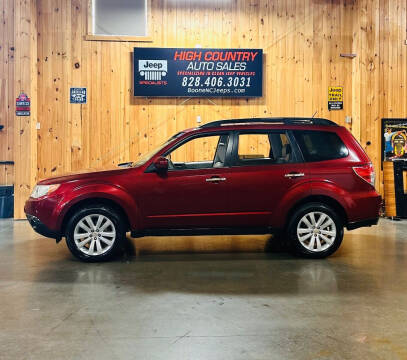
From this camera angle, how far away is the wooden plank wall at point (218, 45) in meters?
9.72

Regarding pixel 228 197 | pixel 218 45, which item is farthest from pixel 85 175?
pixel 218 45

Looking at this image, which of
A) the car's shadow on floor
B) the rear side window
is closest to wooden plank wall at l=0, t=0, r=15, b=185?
the car's shadow on floor

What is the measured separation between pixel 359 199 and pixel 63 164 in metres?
6.01

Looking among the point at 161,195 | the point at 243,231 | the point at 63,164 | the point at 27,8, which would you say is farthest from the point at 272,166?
the point at 27,8

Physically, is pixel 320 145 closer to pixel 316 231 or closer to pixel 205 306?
pixel 316 231

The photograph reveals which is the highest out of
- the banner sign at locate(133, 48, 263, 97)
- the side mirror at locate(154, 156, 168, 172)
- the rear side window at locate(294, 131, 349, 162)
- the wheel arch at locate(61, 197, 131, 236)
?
the banner sign at locate(133, 48, 263, 97)

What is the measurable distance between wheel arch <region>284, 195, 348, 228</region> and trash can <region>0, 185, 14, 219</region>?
6199mm

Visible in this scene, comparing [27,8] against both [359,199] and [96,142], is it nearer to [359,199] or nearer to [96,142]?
[96,142]

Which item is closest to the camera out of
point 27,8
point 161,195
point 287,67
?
point 161,195

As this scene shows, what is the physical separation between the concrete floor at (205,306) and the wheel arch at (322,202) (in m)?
0.52

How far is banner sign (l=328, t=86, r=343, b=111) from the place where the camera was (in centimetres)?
1015

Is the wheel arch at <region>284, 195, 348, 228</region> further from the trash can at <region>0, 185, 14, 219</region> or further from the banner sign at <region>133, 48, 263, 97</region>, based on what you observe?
the trash can at <region>0, 185, 14, 219</region>

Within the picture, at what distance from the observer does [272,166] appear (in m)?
6.09

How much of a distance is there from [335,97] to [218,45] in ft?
8.66
